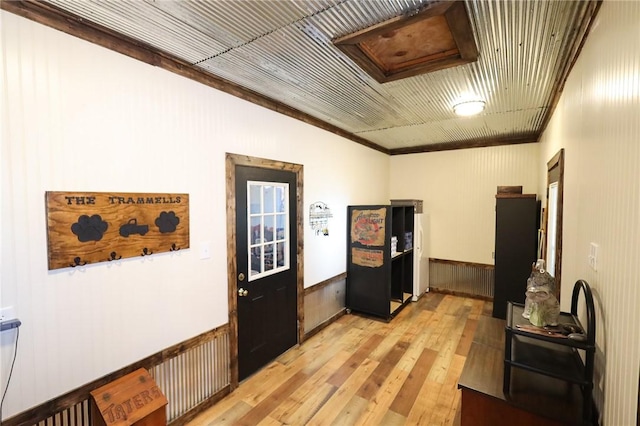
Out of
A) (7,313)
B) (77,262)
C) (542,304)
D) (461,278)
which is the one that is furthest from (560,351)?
(461,278)

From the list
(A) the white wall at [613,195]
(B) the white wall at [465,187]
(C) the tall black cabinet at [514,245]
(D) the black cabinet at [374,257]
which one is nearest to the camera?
(A) the white wall at [613,195]

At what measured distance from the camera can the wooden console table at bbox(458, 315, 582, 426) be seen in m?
1.46

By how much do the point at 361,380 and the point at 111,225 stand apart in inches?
96.2

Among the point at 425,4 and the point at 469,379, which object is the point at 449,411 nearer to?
the point at 469,379

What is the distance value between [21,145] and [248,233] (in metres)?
1.63

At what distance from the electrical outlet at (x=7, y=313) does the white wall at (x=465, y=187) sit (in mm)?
5276

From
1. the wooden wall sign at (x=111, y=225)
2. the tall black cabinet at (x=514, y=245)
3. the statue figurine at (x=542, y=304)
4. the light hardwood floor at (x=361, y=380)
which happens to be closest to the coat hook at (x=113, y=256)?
the wooden wall sign at (x=111, y=225)

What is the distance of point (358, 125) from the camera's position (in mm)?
3959

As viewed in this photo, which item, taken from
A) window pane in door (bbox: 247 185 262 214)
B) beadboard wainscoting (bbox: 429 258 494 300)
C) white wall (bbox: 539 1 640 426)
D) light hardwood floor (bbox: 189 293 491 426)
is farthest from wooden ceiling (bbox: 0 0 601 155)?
beadboard wainscoting (bbox: 429 258 494 300)

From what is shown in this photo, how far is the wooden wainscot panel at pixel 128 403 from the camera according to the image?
1.63 meters

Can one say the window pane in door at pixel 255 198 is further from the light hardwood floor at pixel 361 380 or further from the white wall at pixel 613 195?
the white wall at pixel 613 195

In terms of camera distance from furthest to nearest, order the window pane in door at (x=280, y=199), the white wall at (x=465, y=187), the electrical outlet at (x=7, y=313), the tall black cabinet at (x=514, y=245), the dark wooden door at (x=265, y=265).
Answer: the white wall at (x=465, y=187)
the tall black cabinet at (x=514, y=245)
the window pane in door at (x=280, y=199)
the dark wooden door at (x=265, y=265)
the electrical outlet at (x=7, y=313)

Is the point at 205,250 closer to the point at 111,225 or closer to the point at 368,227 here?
the point at 111,225

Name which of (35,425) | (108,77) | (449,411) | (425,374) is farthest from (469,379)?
(108,77)
